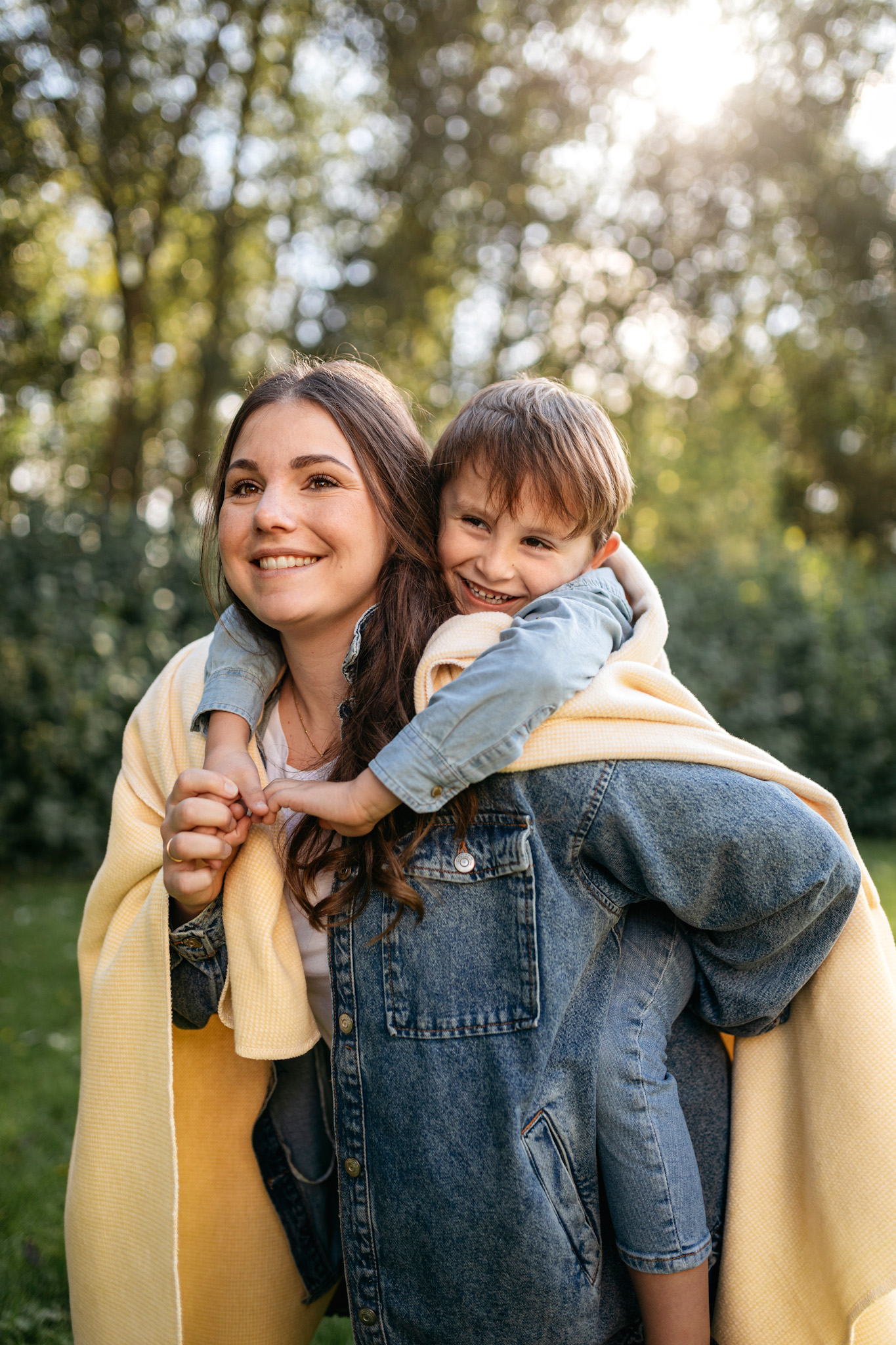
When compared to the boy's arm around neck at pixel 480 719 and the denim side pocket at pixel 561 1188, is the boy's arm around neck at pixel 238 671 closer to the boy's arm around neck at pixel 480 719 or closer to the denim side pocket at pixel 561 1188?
the boy's arm around neck at pixel 480 719

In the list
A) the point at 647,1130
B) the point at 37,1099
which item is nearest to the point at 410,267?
the point at 37,1099

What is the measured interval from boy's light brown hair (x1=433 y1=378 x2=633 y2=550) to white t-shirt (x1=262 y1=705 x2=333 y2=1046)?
73cm

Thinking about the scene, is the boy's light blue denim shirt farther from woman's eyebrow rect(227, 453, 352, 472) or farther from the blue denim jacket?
woman's eyebrow rect(227, 453, 352, 472)

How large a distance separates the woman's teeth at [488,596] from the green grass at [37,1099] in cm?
233

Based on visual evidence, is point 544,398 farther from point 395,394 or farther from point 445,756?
point 445,756

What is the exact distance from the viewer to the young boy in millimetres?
1709

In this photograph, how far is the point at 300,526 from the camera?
6.58 feet

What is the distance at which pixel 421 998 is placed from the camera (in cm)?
180

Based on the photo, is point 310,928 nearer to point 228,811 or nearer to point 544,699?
point 228,811

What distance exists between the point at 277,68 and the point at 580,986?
1201cm

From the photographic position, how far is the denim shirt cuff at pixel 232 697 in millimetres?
2090

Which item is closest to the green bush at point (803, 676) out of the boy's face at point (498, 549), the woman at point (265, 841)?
the boy's face at point (498, 549)

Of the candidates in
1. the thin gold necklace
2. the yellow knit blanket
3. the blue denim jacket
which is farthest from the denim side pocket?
the thin gold necklace

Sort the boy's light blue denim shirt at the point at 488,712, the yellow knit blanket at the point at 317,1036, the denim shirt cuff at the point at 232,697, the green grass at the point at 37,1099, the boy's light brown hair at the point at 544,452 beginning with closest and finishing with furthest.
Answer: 1. the boy's light blue denim shirt at the point at 488,712
2. the yellow knit blanket at the point at 317,1036
3. the denim shirt cuff at the point at 232,697
4. the boy's light brown hair at the point at 544,452
5. the green grass at the point at 37,1099
